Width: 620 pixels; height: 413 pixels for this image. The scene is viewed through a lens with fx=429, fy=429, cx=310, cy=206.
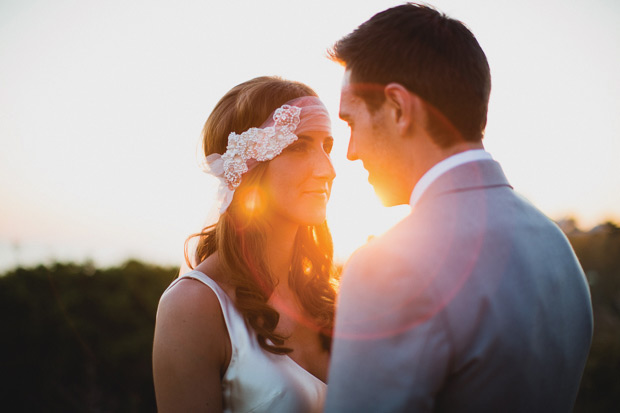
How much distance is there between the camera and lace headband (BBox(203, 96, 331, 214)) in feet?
11.1

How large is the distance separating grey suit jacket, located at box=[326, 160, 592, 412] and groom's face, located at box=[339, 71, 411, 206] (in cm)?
30

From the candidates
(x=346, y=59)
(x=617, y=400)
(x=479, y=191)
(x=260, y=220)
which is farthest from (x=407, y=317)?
(x=617, y=400)

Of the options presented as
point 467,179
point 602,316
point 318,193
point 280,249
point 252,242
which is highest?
point 467,179

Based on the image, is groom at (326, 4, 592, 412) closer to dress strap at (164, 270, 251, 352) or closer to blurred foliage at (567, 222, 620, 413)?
dress strap at (164, 270, 251, 352)

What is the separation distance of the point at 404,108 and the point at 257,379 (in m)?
2.06

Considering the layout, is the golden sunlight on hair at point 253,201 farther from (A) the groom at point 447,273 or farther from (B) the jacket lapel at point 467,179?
(B) the jacket lapel at point 467,179

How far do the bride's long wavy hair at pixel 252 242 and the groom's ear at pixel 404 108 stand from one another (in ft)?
5.83

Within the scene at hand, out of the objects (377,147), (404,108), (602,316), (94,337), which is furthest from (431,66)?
(94,337)

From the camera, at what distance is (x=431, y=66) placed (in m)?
1.88

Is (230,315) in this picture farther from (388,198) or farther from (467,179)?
(467,179)

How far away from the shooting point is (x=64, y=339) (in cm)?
653

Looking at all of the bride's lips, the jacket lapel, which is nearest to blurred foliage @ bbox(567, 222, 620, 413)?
the bride's lips

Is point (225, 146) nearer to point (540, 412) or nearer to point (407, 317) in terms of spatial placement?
point (407, 317)

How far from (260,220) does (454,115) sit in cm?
206
